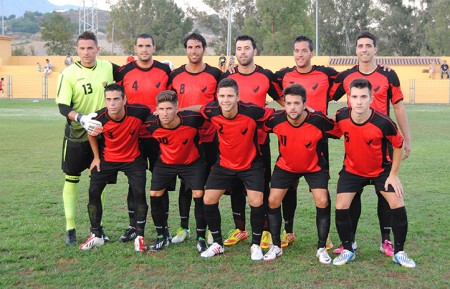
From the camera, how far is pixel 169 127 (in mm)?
5926

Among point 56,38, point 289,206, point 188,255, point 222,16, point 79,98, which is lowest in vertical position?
point 188,255

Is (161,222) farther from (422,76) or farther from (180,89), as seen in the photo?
(422,76)

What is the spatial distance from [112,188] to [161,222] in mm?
3186

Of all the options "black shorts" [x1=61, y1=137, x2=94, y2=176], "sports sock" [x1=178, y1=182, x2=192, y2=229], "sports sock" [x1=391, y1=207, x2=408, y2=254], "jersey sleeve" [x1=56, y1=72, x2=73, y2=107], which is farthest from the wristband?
"sports sock" [x1=391, y1=207, x2=408, y2=254]

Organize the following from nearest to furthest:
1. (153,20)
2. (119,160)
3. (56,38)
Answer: (119,160) → (56,38) → (153,20)

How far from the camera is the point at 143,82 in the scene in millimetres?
6305

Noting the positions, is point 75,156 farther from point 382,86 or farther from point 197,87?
point 382,86

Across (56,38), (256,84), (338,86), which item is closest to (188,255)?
(256,84)

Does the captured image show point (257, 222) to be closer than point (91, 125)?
No

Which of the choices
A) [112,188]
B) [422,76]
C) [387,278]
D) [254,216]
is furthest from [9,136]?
[422,76]

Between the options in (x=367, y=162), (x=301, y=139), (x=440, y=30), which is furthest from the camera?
(x=440, y=30)

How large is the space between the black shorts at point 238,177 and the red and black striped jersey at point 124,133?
2.82 ft

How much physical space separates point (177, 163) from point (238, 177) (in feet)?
2.08

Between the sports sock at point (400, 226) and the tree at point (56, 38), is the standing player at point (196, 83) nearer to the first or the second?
the sports sock at point (400, 226)
